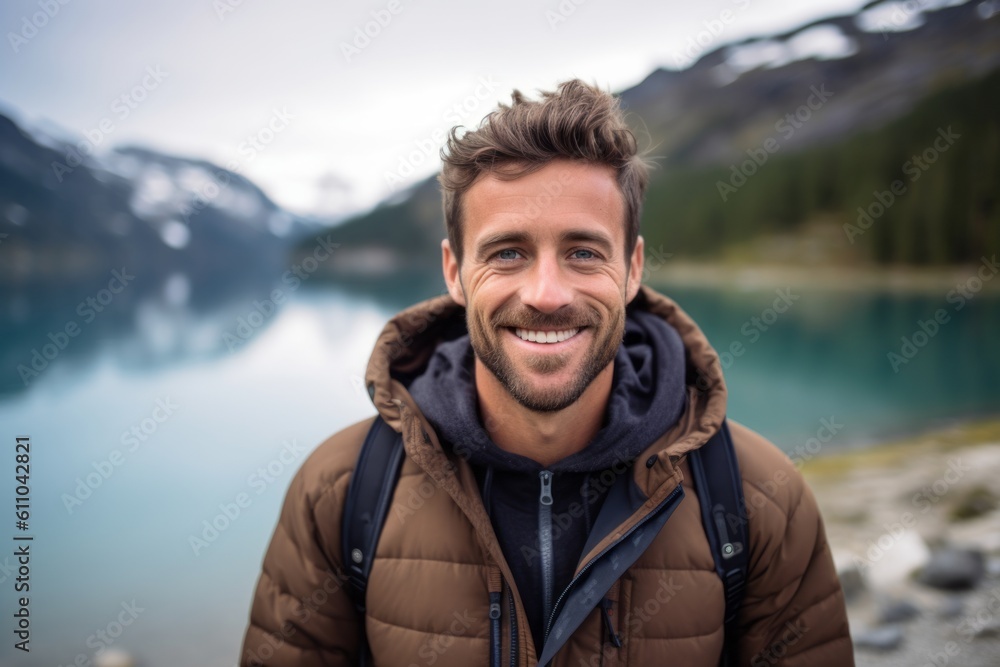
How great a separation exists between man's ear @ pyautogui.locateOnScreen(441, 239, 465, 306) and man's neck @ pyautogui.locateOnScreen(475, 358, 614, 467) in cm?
46

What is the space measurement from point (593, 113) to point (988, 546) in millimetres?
8695

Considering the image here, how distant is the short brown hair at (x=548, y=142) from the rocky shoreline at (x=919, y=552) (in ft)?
18.8

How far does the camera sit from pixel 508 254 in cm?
249

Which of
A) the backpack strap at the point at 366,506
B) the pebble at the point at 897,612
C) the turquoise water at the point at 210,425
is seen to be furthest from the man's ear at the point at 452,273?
the turquoise water at the point at 210,425

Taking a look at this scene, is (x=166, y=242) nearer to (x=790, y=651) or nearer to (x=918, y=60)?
(x=790, y=651)

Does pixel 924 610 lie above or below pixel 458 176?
below

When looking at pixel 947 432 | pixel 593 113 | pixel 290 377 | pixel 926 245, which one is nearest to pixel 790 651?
pixel 593 113

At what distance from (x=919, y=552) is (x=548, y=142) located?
7663 millimetres

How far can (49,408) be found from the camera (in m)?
28.5

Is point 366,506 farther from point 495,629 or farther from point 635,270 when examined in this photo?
point 635,270

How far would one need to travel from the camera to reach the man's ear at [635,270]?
9.18 feet

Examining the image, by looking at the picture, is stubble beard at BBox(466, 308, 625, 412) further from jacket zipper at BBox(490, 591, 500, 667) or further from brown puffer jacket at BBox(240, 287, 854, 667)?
jacket zipper at BBox(490, 591, 500, 667)

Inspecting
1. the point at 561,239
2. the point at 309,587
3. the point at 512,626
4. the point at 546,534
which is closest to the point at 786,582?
the point at 546,534

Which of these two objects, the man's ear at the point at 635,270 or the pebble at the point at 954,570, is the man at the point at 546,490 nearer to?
the man's ear at the point at 635,270
